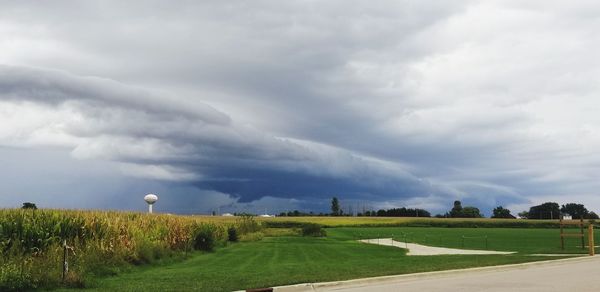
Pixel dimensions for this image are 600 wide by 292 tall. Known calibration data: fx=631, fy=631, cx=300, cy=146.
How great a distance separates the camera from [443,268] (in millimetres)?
21906

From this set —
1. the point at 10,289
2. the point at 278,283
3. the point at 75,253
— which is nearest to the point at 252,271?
the point at 278,283

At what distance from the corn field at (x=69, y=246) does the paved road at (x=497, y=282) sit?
8.04 m

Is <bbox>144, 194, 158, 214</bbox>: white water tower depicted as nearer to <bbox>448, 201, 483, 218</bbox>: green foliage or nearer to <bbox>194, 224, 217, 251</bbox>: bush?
<bbox>194, 224, 217, 251</bbox>: bush

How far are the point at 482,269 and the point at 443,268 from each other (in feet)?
4.63

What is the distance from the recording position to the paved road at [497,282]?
53.1ft

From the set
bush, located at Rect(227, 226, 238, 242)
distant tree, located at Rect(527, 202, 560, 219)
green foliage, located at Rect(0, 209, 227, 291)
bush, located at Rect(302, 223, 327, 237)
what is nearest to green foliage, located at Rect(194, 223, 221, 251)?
green foliage, located at Rect(0, 209, 227, 291)

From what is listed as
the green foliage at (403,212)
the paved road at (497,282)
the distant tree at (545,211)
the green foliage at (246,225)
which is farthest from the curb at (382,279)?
the distant tree at (545,211)

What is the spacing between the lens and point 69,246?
851 inches

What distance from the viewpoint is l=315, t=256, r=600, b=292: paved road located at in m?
16.2

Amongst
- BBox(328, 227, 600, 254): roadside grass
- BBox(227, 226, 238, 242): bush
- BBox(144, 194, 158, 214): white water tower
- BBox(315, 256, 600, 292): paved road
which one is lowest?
BBox(328, 227, 600, 254): roadside grass

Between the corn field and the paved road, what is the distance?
317 inches

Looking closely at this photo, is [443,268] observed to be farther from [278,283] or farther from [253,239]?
[253,239]

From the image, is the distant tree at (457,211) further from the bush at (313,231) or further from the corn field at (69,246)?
the corn field at (69,246)

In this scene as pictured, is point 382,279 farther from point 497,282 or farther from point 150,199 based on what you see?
point 150,199
